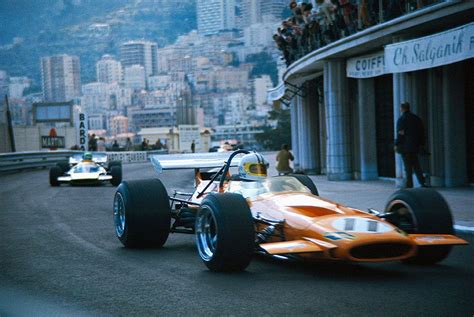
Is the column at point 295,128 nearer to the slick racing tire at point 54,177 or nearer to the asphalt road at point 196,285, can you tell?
the slick racing tire at point 54,177

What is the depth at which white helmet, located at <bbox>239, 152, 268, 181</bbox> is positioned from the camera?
10016 mm

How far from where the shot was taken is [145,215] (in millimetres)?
10180

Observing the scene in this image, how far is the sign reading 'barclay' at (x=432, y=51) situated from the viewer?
15.7 meters

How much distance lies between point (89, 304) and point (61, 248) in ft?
12.5

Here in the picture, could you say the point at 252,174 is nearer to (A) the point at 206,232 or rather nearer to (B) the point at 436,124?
(A) the point at 206,232

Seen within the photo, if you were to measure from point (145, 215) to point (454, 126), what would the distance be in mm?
10990

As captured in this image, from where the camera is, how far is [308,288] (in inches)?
293

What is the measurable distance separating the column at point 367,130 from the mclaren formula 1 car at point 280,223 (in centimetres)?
1360

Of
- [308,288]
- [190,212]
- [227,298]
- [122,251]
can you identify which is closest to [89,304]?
[227,298]

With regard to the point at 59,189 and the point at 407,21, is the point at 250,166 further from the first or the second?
the point at 59,189

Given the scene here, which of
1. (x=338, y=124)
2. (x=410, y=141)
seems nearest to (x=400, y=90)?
(x=410, y=141)

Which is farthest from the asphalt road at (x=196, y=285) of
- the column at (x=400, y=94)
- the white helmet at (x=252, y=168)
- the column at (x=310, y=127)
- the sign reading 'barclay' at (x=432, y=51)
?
the column at (x=310, y=127)

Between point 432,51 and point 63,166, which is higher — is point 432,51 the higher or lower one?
the higher one

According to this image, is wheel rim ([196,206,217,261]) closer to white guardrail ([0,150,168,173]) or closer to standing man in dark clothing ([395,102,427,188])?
standing man in dark clothing ([395,102,427,188])
